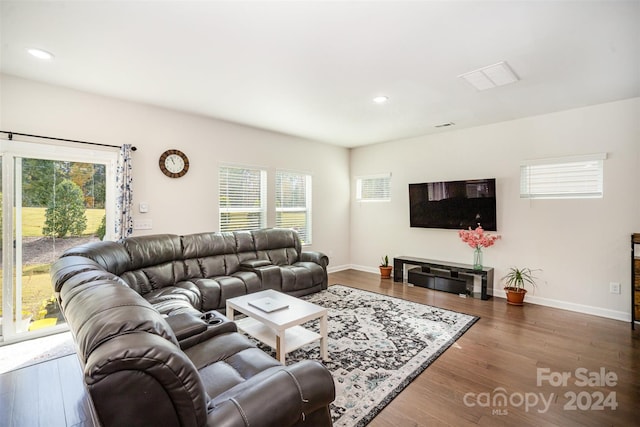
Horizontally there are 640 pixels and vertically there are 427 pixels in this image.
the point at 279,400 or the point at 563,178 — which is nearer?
the point at 279,400

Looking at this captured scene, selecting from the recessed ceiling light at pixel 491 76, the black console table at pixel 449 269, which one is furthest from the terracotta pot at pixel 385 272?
the recessed ceiling light at pixel 491 76

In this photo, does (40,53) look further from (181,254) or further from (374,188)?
(374,188)

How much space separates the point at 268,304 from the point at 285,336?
0.32 m

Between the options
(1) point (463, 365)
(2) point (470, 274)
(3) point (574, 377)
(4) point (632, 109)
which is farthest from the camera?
(2) point (470, 274)

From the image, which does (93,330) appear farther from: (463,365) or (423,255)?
(423,255)

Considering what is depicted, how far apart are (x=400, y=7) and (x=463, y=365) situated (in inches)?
112

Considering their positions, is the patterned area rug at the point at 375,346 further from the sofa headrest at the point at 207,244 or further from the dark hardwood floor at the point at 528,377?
the sofa headrest at the point at 207,244

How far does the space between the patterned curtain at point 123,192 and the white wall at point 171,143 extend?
20 centimetres

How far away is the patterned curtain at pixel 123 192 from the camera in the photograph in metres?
3.53

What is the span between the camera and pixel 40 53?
2.51 metres

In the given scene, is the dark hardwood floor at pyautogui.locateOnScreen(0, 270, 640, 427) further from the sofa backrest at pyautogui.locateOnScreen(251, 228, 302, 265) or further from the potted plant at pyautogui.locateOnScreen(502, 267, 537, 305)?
the sofa backrest at pyautogui.locateOnScreen(251, 228, 302, 265)

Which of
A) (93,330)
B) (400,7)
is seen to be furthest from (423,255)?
(93,330)

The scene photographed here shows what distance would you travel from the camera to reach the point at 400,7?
6.37 ft

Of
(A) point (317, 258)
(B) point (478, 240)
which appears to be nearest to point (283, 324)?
(A) point (317, 258)
